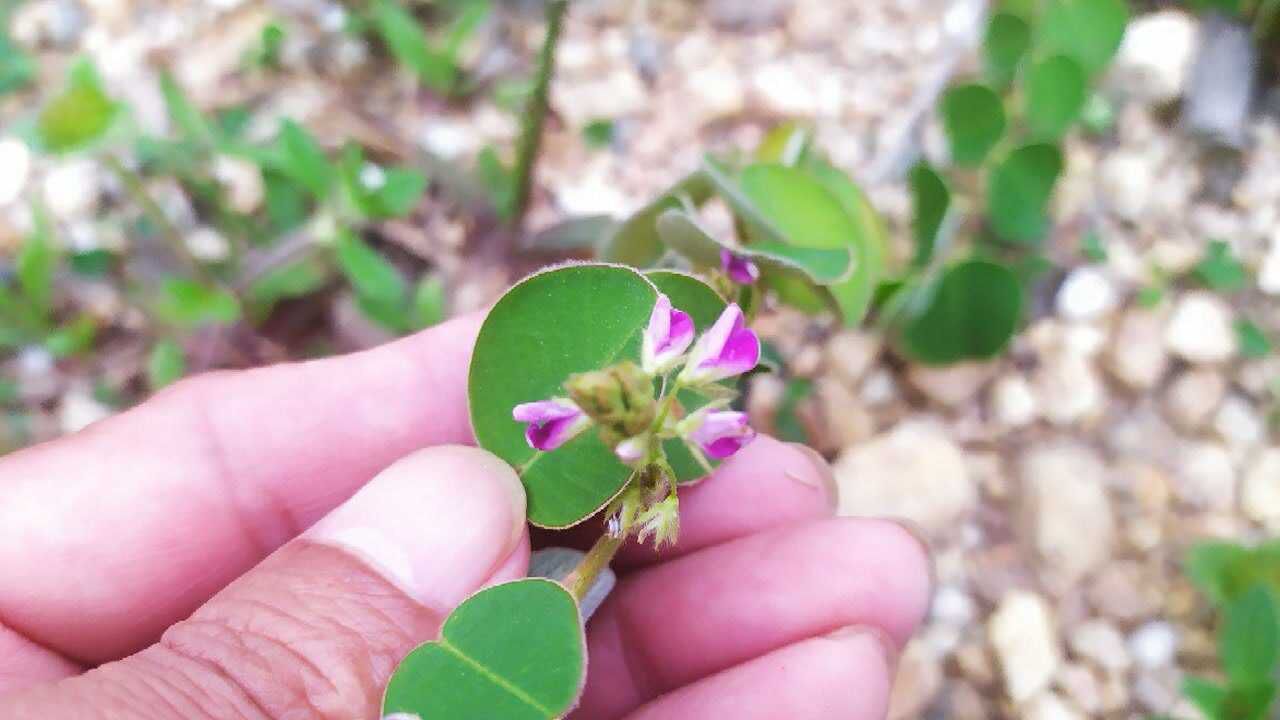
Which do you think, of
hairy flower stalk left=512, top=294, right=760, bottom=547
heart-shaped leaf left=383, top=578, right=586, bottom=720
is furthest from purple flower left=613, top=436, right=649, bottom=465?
heart-shaped leaf left=383, top=578, right=586, bottom=720

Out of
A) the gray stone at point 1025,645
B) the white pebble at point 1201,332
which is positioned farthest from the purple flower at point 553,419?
the white pebble at point 1201,332

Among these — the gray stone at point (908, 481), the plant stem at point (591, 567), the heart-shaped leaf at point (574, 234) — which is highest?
the heart-shaped leaf at point (574, 234)

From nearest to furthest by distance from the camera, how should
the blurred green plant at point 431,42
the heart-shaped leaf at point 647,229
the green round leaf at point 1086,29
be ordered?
the heart-shaped leaf at point 647,229 < the green round leaf at point 1086,29 < the blurred green plant at point 431,42

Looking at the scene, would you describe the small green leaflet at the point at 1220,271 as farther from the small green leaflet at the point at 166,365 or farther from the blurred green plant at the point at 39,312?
the blurred green plant at the point at 39,312

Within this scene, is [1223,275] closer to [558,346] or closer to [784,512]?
[784,512]

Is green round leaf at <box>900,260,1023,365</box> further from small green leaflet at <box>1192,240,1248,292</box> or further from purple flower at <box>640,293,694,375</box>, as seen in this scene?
purple flower at <box>640,293,694,375</box>

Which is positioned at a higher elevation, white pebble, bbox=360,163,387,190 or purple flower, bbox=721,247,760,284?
purple flower, bbox=721,247,760,284

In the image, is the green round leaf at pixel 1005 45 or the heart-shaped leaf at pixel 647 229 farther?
the green round leaf at pixel 1005 45
